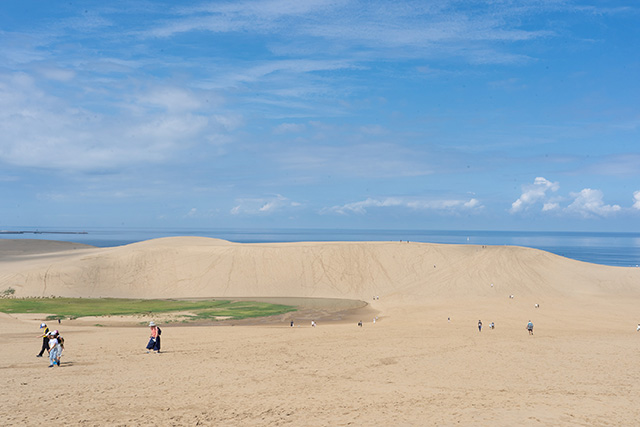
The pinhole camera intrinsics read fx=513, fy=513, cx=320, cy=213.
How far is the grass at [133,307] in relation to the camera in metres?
43.4

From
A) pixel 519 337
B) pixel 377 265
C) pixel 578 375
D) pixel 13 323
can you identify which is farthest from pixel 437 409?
pixel 377 265

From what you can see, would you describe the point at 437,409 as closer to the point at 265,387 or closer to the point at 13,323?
the point at 265,387

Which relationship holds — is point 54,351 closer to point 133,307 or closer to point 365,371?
point 365,371

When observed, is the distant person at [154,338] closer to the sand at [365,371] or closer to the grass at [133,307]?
the sand at [365,371]

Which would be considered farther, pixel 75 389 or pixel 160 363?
pixel 160 363

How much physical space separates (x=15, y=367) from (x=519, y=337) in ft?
82.8

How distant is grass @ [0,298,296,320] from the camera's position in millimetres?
43438

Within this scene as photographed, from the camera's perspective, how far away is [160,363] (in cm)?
2062

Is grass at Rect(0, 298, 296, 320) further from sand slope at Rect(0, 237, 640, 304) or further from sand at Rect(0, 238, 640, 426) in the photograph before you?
sand slope at Rect(0, 237, 640, 304)

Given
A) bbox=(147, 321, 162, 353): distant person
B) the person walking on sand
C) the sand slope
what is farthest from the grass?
the person walking on sand

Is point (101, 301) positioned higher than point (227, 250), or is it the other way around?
point (227, 250)

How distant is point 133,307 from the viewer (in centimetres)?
4853

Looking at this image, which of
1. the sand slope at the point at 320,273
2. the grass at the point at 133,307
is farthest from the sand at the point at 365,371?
the sand slope at the point at 320,273

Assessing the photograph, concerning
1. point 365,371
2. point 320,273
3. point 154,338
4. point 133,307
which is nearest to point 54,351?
point 154,338
